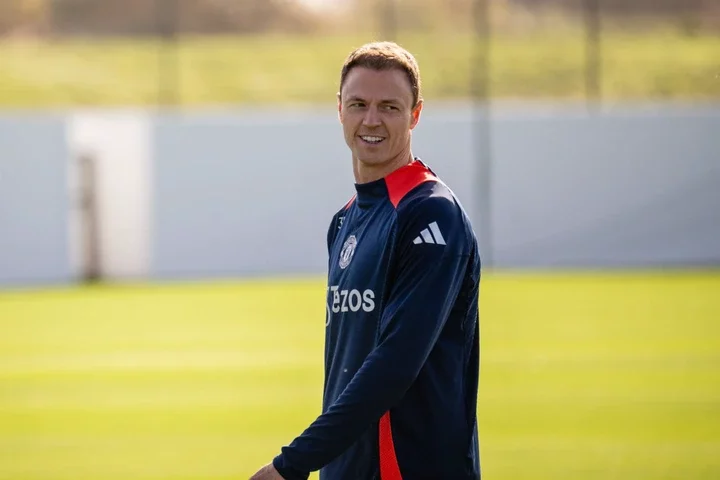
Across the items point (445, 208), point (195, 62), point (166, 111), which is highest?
point (195, 62)

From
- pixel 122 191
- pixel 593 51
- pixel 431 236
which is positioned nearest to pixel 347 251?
pixel 431 236

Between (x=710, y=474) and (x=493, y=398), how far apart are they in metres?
3.45

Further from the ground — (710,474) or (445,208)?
(445,208)

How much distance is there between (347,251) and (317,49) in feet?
123

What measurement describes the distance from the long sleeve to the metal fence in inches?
1043

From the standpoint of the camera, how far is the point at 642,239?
25.7 metres

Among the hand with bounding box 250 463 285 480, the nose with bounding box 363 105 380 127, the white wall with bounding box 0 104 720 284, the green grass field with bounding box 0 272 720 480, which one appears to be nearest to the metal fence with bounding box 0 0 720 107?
the white wall with bounding box 0 104 720 284

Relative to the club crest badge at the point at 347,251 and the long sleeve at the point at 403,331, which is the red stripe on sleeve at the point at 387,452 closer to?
the long sleeve at the point at 403,331

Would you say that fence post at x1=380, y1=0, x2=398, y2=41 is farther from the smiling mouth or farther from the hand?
the hand

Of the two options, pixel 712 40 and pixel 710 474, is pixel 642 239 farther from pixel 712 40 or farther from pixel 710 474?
pixel 710 474

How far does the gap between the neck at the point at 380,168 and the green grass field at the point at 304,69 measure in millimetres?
29563

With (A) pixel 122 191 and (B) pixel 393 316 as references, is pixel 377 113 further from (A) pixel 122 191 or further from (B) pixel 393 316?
(A) pixel 122 191

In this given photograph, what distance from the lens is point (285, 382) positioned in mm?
12422

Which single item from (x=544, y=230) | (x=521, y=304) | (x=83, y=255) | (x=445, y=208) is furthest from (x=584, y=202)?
(x=445, y=208)
